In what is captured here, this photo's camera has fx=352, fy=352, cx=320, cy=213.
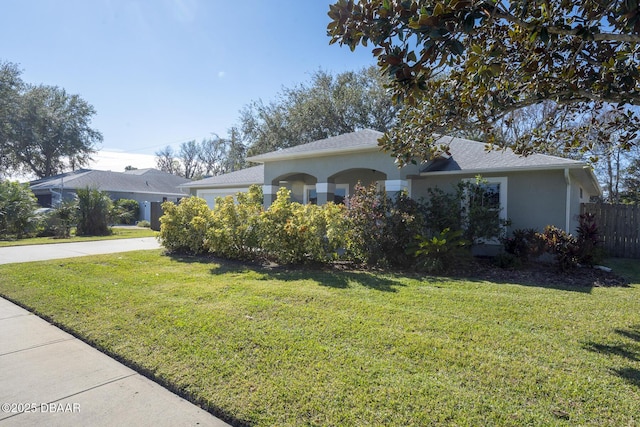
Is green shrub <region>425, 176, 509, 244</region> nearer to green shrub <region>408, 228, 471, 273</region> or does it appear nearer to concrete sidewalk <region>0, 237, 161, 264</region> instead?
green shrub <region>408, 228, 471, 273</region>

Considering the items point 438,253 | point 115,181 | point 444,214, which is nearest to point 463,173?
point 444,214

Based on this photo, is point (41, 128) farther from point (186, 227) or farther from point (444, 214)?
point (444, 214)

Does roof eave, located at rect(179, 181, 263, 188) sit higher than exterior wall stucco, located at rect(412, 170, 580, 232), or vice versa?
roof eave, located at rect(179, 181, 263, 188)

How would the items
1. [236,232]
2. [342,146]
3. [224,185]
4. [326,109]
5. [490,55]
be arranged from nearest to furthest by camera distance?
[490,55], [236,232], [342,146], [224,185], [326,109]

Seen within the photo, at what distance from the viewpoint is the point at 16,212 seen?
1673 cm

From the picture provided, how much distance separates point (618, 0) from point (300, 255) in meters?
7.13

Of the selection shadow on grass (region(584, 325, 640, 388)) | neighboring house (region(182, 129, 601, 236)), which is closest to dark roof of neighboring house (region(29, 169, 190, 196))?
neighboring house (region(182, 129, 601, 236))

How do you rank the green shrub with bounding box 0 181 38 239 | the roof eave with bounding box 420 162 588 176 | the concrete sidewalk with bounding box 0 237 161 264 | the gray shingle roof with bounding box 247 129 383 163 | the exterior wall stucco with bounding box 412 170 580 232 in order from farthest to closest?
the green shrub with bounding box 0 181 38 239 → the gray shingle roof with bounding box 247 129 383 163 → the concrete sidewalk with bounding box 0 237 161 264 → the exterior wall stucco with bounding box 412 170 580 232 → the roof eave with bounding box 420 162 588 176

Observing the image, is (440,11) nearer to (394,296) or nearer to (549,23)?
(549,23)

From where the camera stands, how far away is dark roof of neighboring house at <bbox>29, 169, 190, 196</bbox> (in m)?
27.3

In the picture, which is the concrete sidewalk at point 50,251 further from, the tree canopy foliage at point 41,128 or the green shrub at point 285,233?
the tree canopy foliage at point 41,128

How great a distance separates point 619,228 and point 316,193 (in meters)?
11.0

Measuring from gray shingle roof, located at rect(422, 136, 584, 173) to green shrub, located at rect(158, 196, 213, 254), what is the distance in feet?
22.6

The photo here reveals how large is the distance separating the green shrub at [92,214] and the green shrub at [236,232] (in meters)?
11.4
